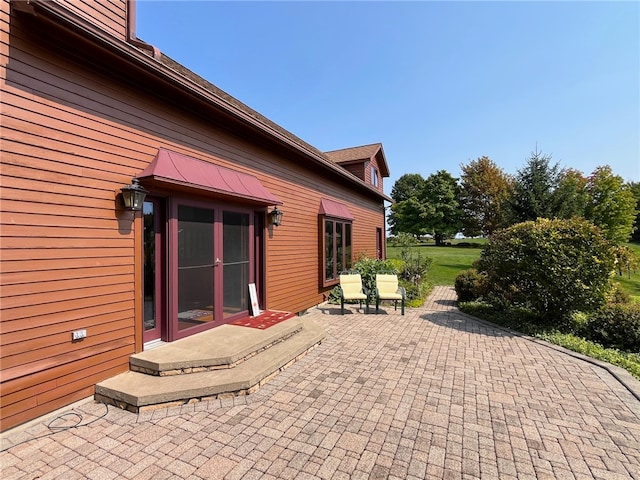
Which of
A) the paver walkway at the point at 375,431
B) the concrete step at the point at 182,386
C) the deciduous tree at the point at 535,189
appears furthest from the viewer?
the deciduous tree at the point at 535,189

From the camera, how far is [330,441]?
258 cm

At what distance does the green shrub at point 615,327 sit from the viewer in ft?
17.1

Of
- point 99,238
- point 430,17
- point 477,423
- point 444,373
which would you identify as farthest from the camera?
point 430,17

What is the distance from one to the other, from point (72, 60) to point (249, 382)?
4012mm

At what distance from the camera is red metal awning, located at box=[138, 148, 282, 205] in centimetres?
386

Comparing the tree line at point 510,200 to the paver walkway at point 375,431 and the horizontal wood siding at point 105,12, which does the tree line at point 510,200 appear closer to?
the paver walkway at point 375,431

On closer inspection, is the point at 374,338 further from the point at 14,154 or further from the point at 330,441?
the point at 14,154

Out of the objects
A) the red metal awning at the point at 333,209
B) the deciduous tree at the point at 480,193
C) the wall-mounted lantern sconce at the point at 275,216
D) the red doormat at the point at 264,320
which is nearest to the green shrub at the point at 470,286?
the red metal awning at the point at 333,209

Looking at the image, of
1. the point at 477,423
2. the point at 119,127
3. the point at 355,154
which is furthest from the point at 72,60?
the point at 355,154

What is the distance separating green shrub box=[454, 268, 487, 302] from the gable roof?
22.7ft

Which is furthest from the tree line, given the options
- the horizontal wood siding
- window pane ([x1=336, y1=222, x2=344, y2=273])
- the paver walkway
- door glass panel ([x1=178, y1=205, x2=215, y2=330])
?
the horizontal wood siding

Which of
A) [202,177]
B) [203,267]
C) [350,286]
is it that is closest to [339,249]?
[350,286]

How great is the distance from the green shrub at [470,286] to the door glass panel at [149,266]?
8.13m

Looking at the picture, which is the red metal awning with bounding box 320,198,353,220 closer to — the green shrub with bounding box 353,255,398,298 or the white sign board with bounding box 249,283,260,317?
the green shrub with bounding box 353,255,398,298
